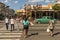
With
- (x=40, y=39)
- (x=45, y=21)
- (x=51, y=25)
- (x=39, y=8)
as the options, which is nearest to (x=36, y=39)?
(x=40, y=39)

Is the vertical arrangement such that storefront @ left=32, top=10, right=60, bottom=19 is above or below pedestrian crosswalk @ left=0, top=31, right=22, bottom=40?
below

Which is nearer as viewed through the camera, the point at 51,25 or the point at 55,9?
the point at 51,25

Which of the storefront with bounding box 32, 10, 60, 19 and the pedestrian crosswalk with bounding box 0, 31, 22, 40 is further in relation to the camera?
the storefront with bounding box 32, 10, 60, 19

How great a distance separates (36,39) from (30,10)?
5816cm

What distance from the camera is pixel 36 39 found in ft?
51.5

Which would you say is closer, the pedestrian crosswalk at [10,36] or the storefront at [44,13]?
the pedestrian crosswalk at [10,36]

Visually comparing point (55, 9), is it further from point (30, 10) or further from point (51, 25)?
point (51, 25)

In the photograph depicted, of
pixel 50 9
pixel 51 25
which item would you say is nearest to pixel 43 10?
pixel 50 9

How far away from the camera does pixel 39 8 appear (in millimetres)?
78812

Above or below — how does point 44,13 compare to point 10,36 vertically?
below

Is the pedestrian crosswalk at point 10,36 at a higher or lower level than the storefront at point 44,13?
higher

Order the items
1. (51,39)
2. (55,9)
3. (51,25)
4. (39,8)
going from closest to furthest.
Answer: (51,39) < (51,25) < (55,9) < (39,8)

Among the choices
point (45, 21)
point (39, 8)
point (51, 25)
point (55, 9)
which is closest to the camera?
point (51, 25)

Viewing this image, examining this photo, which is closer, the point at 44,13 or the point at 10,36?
the point at 10,36
